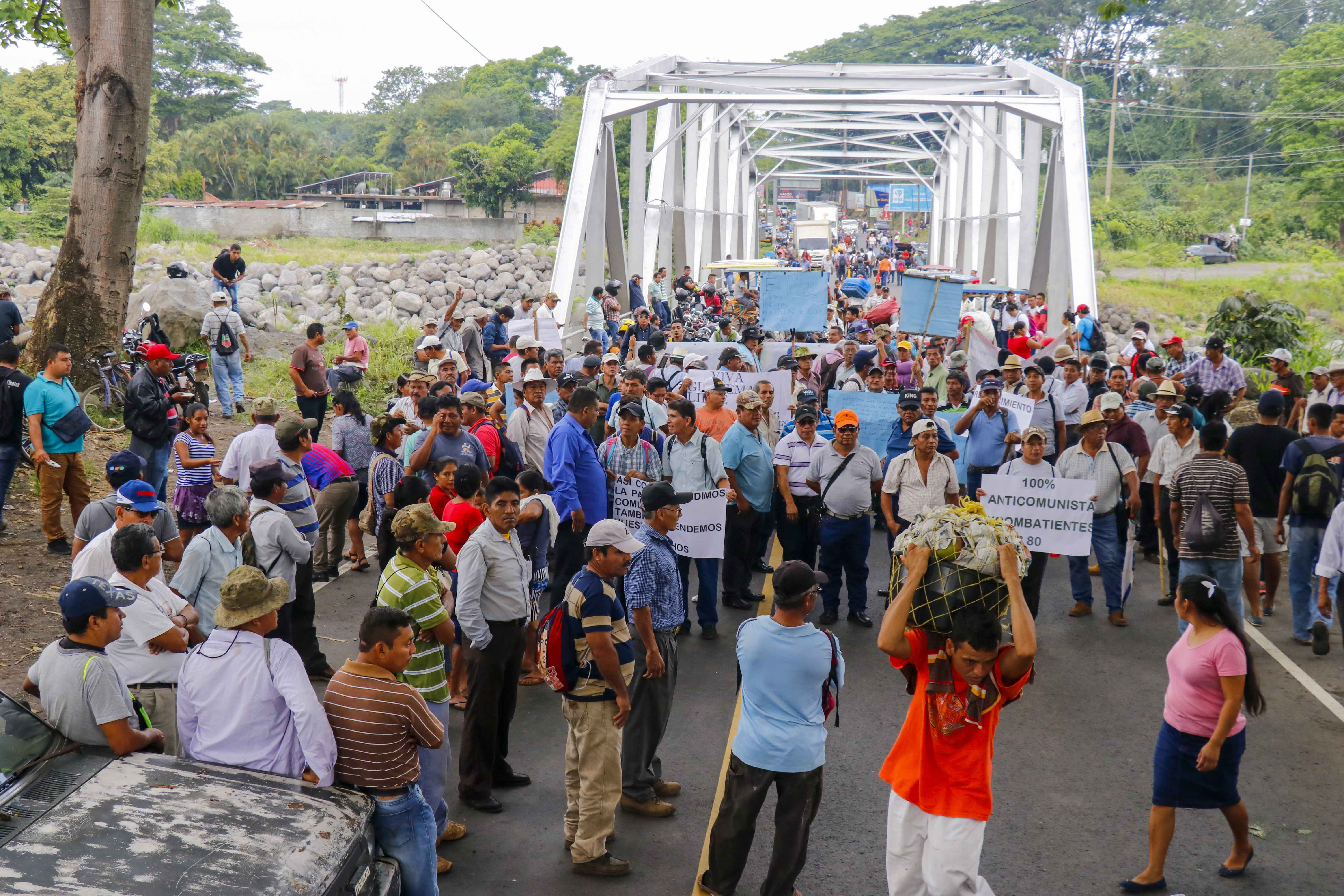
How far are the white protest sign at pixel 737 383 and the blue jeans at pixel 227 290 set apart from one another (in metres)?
8.95

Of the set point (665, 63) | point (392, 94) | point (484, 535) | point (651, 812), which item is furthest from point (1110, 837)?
point (392, 94)

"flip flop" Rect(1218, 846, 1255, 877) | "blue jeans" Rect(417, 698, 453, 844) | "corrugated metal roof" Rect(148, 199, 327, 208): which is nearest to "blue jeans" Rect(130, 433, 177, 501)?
"blue jeans" Rect(417, 698, 453, 844)

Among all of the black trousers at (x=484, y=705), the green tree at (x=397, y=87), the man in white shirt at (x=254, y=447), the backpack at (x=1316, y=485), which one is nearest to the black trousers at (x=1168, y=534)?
the backpack at (x=1316, y=485)

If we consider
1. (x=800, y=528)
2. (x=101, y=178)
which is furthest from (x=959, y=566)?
(x=101, y=178)

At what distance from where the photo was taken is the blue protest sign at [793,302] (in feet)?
55.5

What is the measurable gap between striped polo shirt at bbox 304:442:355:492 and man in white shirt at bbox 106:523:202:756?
3.92 metres

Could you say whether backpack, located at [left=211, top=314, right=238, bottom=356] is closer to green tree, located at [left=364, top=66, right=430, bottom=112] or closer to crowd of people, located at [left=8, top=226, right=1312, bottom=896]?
crowd of people, located at [left=8, top=226, right=1312, bottom=896]

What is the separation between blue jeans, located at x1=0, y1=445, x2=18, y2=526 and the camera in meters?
8.94

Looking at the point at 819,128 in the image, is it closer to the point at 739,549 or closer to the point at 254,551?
the point at 739,549

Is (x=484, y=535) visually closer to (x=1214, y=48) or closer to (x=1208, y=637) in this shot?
(x=1208, y=637)

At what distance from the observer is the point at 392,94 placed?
116 meters

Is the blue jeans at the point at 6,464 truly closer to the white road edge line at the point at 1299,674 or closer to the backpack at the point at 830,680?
the backpack at the point at 830,680

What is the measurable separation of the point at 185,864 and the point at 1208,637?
4262 mm

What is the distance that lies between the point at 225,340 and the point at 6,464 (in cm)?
583
